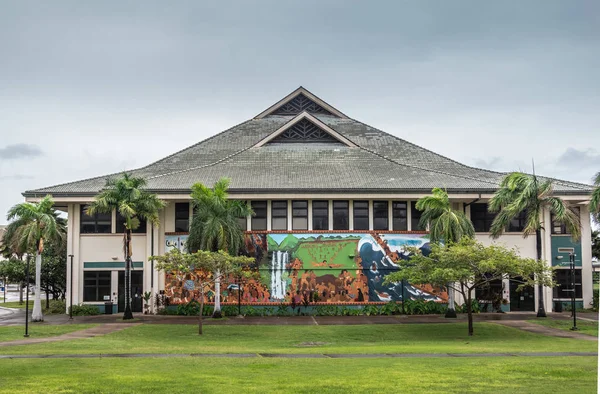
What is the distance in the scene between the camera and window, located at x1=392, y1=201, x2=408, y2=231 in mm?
45188

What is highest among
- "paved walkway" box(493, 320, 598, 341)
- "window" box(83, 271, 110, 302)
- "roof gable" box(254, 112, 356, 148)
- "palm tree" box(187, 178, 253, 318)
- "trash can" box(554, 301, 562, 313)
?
"roof gable" box(254, 112, 356, 148)

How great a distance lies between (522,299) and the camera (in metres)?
45.8

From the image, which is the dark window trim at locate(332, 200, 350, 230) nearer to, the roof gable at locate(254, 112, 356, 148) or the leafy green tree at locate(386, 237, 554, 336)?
the roof gable at locate(254, 112, 356, 148)

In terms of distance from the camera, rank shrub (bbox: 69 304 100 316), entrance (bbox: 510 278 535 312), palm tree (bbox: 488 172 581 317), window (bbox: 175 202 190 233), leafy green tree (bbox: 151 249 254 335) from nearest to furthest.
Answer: leafy green tree (bbox: 151 249 254 335)
palm tree (bbox: 488 172 581 317)
shrub (bbox: 69 304 100 316)
window (bbox: 175 202 190 233)
entrance (bbox: 510 278 535 312)

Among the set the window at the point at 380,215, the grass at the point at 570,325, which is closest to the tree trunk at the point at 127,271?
the window at the point at 380,215

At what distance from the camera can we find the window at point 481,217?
4594 centimetres

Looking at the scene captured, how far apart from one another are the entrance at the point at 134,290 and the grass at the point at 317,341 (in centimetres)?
862

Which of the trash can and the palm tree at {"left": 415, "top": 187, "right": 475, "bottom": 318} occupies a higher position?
the palm tree at {"left": 415, "top": 187, "right": 475, "bottom": 318}

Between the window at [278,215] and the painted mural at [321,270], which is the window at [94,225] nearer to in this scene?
the painted mural at [321,270]

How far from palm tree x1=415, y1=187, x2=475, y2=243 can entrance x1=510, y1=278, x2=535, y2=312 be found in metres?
8.51

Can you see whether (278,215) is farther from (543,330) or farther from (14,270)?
(14,270)

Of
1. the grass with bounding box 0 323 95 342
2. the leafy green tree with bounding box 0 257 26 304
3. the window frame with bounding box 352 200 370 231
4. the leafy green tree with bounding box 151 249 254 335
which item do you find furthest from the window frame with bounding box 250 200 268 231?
the leafy green tree with bounding box 0 257 26 304

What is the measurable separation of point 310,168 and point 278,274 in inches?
325

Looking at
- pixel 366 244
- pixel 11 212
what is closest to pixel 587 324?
pixel 366 244
